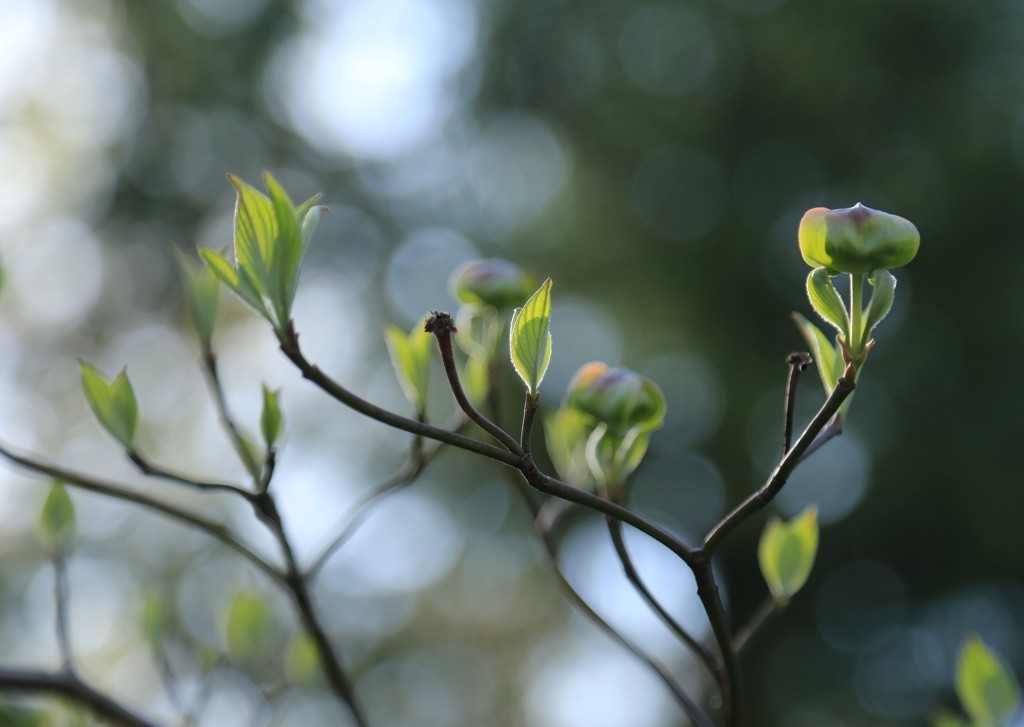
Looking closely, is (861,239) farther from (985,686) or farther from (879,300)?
(985,686)

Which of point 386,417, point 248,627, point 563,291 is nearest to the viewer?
point 386,417

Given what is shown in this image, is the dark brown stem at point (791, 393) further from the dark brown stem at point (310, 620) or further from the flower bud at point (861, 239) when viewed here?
the dark brown stem at point (310, 620)

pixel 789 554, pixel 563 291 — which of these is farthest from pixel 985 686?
pixel 563 291

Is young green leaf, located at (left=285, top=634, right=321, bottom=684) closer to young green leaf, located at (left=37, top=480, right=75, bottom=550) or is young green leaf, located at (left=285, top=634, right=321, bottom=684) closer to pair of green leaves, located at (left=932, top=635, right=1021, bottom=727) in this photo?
young green leaf, located at (left=37, top=480, right=75, bottom=550)

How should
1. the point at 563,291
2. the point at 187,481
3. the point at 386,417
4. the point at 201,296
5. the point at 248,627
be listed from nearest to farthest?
the point at 386,417 → the point at 187,481 → the point at 201,296 → the point at 248,627 → the point at 563,291

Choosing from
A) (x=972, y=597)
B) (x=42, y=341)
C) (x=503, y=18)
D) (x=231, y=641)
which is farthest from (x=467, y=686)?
(x=231, y=641)

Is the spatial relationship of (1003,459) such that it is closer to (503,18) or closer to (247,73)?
(503,18)
